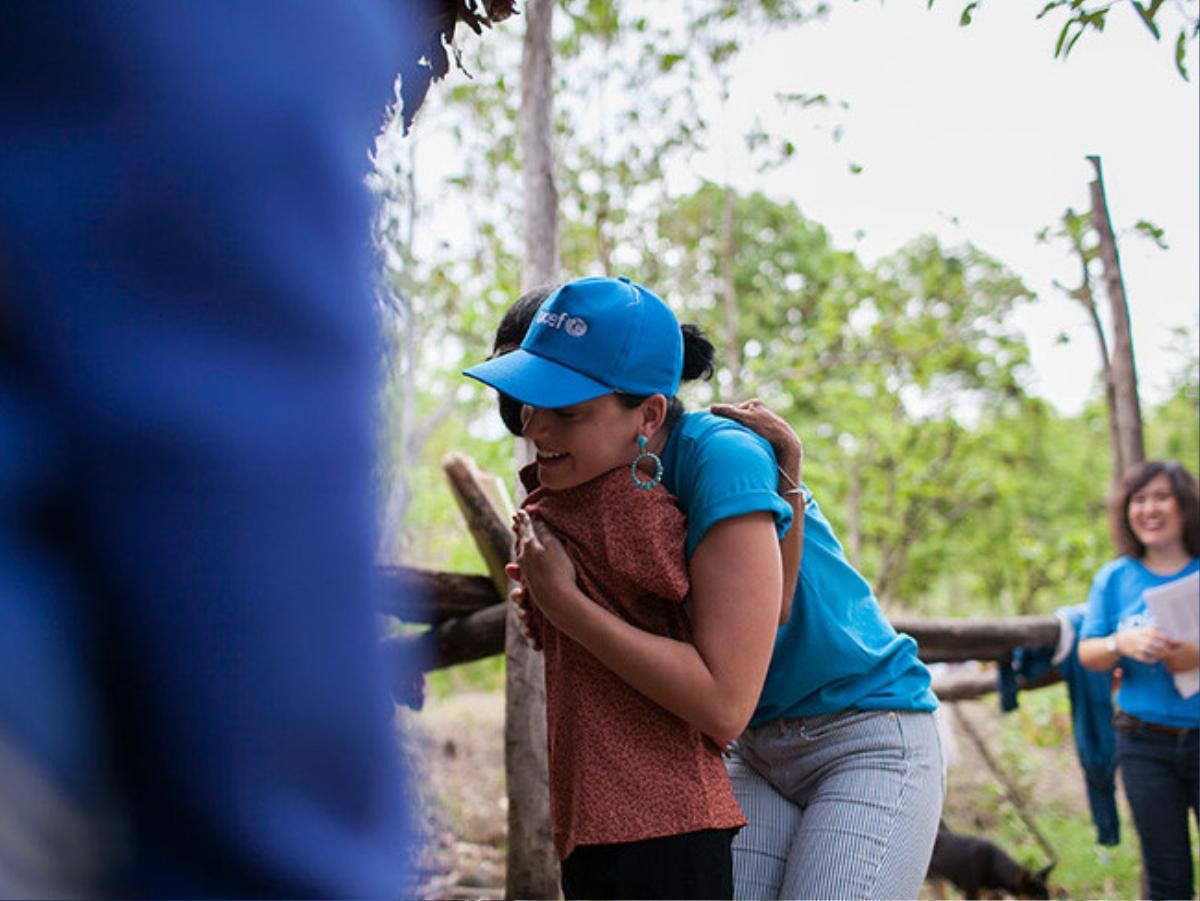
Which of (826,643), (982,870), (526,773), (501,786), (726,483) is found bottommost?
(501,786)

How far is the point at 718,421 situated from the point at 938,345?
6.27 m

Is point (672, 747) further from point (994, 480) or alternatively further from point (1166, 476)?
point (994, 480)

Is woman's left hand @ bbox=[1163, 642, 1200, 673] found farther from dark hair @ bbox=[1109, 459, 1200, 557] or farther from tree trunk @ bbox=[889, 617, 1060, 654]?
tree trunk @ bbox=[889, 617, 1060, 654]

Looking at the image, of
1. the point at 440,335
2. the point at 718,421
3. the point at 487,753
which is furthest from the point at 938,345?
the point at 718,421

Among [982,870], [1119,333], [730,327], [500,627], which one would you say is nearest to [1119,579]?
[1119,333]

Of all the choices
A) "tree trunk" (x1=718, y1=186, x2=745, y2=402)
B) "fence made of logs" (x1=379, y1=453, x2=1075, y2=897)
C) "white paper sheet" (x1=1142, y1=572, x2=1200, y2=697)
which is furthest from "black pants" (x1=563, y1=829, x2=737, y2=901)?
"tree trunk" (x1=718, y1=186, x2=745, y2=402)

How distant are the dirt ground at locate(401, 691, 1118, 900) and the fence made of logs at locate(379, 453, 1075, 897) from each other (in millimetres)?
392

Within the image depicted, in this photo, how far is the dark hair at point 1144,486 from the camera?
13.7 ft

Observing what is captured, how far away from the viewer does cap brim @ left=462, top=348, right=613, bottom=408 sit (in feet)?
4.86

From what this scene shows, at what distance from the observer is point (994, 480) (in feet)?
29.9

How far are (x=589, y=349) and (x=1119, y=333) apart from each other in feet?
14.7

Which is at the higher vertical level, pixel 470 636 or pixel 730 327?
pixel 730 327

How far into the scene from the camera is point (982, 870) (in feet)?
18.4

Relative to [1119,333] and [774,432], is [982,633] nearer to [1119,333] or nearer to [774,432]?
[1119,333]
